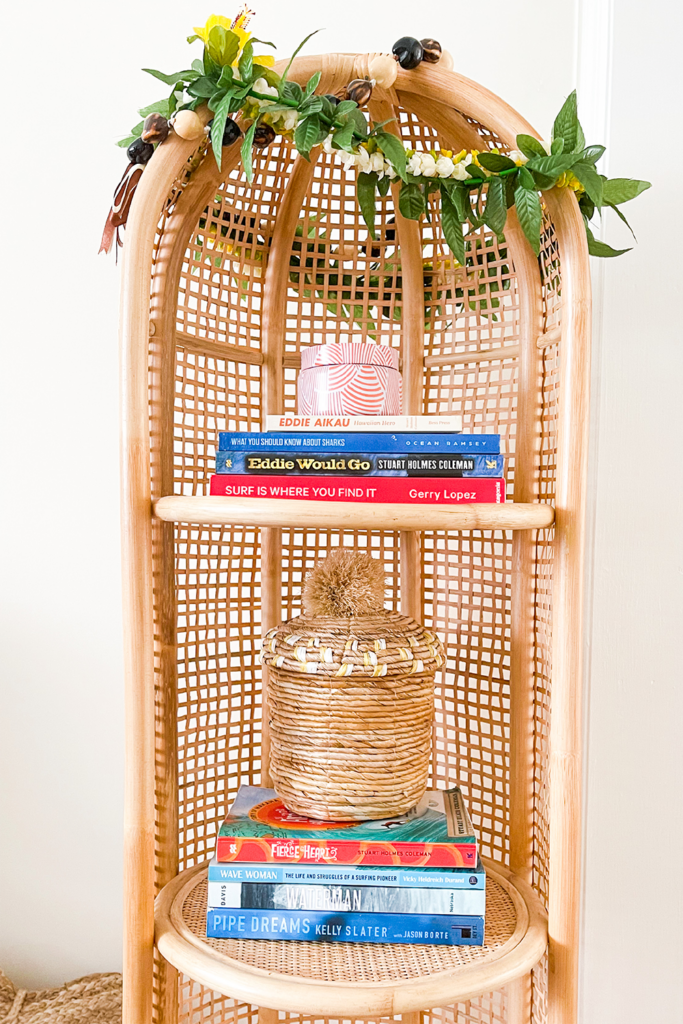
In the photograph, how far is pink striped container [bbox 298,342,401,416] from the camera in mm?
868

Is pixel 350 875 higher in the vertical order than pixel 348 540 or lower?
lower

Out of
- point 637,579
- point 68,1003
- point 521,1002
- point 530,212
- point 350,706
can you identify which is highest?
point 530,212

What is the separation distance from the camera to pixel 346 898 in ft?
2.62

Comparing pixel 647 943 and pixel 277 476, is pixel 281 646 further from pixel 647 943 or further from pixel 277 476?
pixel 647 943

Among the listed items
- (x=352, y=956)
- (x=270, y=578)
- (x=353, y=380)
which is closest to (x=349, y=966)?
(x=352, y=956)

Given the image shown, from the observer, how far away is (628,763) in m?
1.08

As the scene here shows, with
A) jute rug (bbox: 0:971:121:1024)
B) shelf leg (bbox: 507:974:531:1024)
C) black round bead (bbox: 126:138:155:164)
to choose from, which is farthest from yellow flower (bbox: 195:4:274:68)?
jute rug (bbox: 0:971:121:1024)

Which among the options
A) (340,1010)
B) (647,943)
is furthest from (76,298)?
(647,943)

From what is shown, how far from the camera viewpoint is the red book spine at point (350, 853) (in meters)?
0.81

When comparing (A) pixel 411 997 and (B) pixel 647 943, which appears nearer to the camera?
(A) pixel 411 997

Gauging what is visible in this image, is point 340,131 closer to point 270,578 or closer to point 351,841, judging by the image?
point 270,578

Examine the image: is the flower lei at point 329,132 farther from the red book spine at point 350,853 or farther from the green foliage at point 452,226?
the red book spine at point 350,853

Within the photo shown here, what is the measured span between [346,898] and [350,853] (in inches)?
1.7

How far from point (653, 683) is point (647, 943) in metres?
0.36
